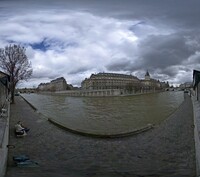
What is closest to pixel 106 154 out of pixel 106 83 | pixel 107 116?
pixel 107 116

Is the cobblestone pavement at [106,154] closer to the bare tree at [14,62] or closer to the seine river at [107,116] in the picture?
the seine river at [107,116]

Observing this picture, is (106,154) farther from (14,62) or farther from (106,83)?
(106,83)

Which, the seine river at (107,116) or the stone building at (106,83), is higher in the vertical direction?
the stone building at (106,83)

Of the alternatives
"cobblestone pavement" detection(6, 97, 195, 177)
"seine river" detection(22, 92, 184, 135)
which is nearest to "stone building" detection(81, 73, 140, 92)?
"seine river" detection(22, 92, 184, 135)

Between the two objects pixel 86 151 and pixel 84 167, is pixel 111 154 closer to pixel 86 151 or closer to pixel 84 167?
pixel 86 151

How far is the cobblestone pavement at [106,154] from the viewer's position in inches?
340

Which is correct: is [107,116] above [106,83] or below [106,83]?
below

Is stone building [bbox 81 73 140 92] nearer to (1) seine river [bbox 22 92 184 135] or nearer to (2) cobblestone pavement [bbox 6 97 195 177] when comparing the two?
(1) seine river [bbox 22 92 184 135]

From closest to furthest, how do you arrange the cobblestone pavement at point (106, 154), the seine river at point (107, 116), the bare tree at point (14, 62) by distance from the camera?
the cobblestone pavement at point (106, 154) < the seine river at point (107, 116) < the bare tree at point (14, 62)

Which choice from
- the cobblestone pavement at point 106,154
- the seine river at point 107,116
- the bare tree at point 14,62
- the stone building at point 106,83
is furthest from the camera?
the stone building at point 106,83

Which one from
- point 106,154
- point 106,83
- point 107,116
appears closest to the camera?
point 106,154

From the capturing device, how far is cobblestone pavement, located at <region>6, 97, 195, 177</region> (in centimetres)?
864

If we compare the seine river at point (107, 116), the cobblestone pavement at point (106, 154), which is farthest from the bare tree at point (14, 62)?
the cobblestone pavement at point (106, 154)

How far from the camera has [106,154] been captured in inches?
457
